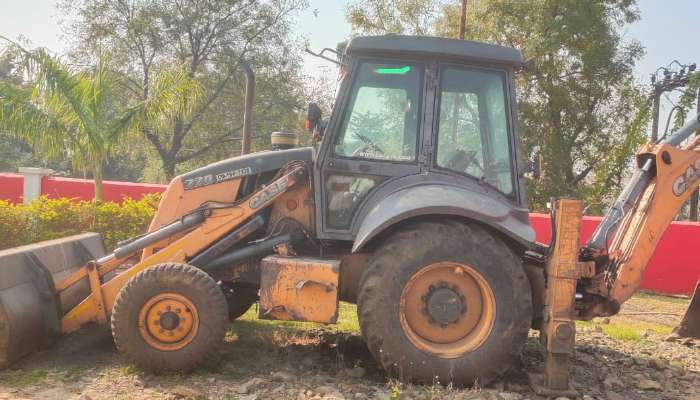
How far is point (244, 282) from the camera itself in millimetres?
5090

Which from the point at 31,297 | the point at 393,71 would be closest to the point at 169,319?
the point at 31,297

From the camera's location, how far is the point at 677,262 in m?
11.1

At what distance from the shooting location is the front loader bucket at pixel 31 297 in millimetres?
4495

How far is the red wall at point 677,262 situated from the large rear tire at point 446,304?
7046 mm

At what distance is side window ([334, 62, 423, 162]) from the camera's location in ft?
15.7

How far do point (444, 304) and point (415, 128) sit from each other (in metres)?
1.35

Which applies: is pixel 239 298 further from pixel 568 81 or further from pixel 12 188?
pixel 568 81

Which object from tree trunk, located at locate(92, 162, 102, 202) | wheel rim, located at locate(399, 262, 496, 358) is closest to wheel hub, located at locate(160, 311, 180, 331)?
wheel rim, located at locate(399, 262, 496, 358)

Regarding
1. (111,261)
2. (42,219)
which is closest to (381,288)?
(111,261)

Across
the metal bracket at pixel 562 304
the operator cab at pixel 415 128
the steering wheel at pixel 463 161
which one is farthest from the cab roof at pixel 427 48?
the metal bracket at pixel 562 304

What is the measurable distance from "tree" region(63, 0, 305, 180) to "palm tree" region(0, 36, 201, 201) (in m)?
9.32

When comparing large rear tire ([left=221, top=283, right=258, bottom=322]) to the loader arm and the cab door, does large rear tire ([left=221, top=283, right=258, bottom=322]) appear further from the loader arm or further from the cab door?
the loader arm

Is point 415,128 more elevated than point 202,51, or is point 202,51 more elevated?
point 202,51

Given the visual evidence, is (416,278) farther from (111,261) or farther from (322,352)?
(111,261)
